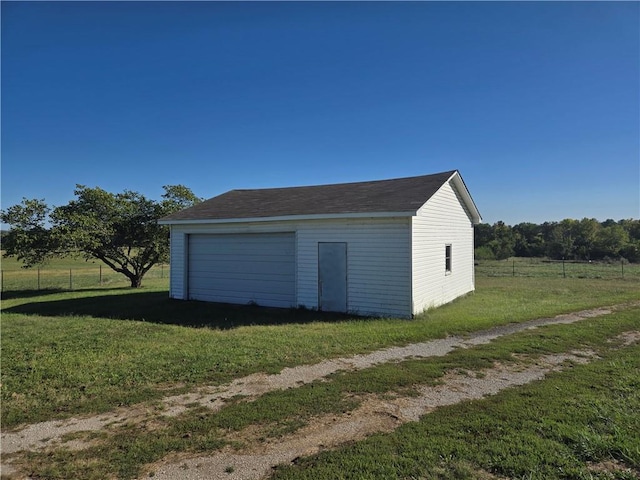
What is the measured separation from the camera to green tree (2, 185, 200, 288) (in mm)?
16953

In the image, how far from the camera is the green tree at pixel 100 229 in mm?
16953

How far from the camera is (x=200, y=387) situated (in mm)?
5035

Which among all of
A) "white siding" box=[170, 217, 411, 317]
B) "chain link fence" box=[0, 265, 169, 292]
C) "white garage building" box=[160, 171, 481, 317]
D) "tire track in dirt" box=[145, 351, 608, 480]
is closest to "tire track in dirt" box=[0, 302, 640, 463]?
"tire track in dirt" box=[145, 351, 608, 480]

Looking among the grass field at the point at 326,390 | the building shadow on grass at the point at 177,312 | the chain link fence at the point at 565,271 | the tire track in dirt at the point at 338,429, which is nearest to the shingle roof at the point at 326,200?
the building shadow on grass at the point at 177,312

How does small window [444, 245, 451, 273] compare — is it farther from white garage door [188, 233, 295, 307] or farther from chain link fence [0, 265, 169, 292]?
chain link fence [0, 265, 169, 292]

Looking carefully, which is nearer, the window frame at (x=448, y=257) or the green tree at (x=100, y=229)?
the window frame at (x=448, y=257)

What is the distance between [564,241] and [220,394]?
58.2 m

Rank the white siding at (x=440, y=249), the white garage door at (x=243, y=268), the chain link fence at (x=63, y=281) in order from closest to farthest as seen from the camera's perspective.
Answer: the white siding at (x=440, y=249)
the white garage door at (x=243, y=268)
the chain link fence at (x=63, y=281)

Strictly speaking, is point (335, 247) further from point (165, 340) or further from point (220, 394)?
point (220, 394)

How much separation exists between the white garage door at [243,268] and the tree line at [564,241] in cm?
3790

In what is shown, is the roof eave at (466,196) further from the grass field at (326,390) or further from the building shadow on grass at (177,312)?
the building shadow on grass at (177,312)

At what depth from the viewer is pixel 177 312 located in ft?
37.1

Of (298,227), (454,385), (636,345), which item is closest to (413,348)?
(454,385)

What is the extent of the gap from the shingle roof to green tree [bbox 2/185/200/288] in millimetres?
4625
